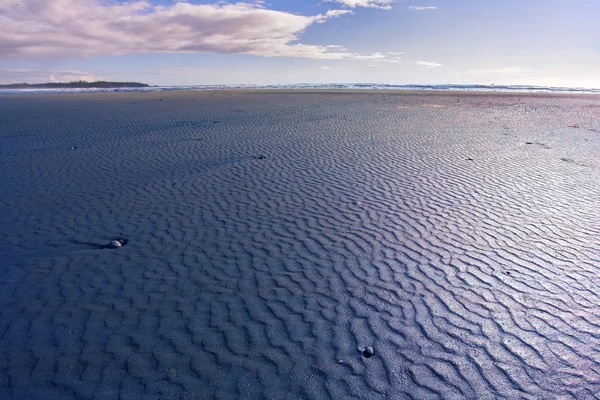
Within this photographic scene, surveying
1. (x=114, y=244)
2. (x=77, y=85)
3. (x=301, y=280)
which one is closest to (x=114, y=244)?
(x=114, y=244)

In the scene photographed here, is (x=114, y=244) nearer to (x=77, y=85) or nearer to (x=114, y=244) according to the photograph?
(x=114, y=244)

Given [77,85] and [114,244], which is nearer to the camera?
[114,244]

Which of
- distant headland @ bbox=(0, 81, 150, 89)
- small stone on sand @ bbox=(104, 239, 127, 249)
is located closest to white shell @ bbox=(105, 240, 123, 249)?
small stone on sand @ bbox=(104, 239, 127, 249)

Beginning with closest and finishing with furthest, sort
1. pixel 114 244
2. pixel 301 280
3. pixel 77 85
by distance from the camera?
pixel 301 280
pixel 114 244
pixel 77 85

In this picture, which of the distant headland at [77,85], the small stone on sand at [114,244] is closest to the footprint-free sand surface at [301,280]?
the small stone on sand at [114,244]

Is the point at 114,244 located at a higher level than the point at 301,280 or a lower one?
higher

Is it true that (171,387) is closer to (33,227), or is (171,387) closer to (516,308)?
(516,308)

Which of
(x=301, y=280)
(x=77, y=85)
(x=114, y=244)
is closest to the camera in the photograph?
(x=301, y=280)

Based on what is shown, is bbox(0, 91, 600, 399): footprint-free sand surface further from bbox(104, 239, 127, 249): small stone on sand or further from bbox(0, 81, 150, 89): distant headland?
bbox(0, 81, 150, 89): distant headland
